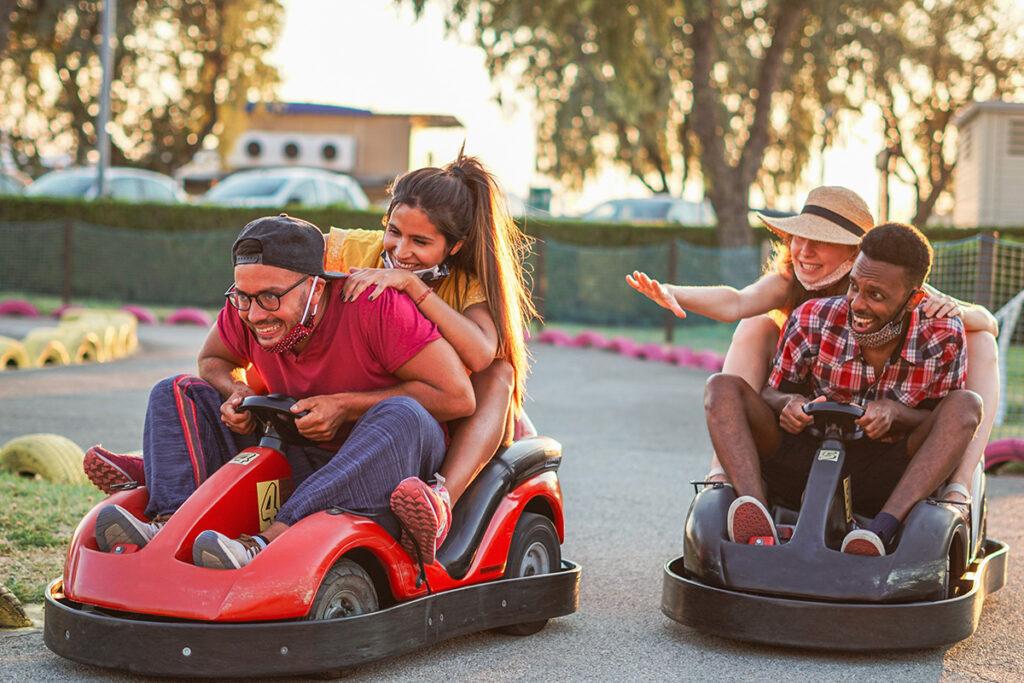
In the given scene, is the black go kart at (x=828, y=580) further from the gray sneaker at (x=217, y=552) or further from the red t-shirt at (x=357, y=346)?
the gray sneaker at (x=217, y=552)

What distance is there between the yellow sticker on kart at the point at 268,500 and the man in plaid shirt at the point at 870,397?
4.44 feet

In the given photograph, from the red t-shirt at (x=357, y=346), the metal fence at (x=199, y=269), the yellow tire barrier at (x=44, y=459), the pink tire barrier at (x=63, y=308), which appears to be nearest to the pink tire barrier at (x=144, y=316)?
the pink tire barrier at (x=63, y=308)

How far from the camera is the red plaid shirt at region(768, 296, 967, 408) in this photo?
417 cm

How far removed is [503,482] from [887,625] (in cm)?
116

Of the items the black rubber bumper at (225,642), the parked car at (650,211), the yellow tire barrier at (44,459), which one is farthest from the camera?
the parked car at (650,211)

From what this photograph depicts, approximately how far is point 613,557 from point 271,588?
7.31ft

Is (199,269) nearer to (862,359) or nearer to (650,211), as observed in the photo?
(650,211)

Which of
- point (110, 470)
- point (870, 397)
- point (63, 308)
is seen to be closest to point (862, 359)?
point (870, 397)

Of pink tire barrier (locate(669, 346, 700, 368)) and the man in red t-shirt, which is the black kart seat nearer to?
the man in red t-shirt

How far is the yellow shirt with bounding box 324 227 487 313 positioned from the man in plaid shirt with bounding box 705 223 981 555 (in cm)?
88

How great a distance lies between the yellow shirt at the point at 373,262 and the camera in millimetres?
4012

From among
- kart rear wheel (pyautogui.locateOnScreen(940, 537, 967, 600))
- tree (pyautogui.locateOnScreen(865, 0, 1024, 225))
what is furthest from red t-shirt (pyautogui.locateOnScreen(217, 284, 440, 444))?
tree (pyautogui.locateOnScreen(865, 0, 1024, 225))

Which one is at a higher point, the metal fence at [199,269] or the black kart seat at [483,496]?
the metal fence at [199,269]

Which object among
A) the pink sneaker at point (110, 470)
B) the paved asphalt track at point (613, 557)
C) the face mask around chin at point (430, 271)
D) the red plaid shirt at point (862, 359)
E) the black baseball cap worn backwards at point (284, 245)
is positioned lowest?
the paved asphalt track at point (613, 557)
